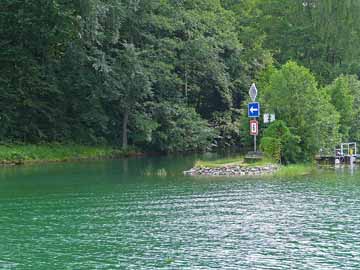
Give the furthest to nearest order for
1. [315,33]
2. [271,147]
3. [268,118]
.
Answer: [315,33]
[268,118]
[271,147]

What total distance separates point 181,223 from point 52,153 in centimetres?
2576

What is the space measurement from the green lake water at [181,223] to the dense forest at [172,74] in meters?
7.18

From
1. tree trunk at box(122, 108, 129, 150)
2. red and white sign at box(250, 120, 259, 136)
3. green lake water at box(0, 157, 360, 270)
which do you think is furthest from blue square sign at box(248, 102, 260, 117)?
tree trunk at box(122, 108, 129, 150)

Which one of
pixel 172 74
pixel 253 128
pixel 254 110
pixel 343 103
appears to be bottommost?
pixel 253 128

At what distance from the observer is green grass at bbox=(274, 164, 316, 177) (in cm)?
2890

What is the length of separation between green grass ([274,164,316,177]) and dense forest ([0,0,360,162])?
37.2 inches

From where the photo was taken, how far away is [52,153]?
41375 millimetres

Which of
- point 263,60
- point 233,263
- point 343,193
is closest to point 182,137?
point 263,60

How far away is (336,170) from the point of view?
31344 mm

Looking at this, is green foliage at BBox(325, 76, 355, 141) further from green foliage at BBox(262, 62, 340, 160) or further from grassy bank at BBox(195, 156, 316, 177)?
grassy bank at BBox(195, 156, 316, 177)

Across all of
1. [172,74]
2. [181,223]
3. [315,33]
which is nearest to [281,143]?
[181,223]

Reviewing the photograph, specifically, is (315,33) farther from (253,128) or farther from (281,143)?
(281,143)

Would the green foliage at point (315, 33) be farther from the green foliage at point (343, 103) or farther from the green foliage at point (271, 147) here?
the green foliage at point (271, 147)

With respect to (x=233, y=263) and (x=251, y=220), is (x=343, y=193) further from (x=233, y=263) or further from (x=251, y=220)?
(x=233, y=263)
